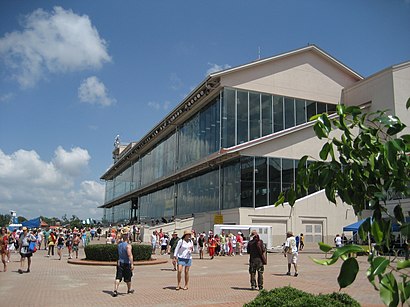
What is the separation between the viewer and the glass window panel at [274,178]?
37.1 metres

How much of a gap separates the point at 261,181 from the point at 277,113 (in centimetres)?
837

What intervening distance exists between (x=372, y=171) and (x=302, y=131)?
118 ft

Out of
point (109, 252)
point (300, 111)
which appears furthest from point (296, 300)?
point (300, 111)

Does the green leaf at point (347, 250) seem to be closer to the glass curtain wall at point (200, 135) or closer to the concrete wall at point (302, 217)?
the concrete wall at point (302, 217)

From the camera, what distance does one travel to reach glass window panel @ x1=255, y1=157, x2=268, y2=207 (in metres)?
36.5

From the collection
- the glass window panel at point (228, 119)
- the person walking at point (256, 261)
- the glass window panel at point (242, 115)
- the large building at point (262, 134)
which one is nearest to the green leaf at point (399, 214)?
the person walking at point (256, 261)

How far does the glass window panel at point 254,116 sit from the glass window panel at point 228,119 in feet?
6.30

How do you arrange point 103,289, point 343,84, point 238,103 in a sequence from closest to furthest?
point 103,289 → point 238,103 → point 343,84

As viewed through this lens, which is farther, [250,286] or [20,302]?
[250,286]

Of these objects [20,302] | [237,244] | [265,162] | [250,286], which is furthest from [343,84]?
[20,302]

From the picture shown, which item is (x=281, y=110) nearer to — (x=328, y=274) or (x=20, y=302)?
(x=328, y=274)

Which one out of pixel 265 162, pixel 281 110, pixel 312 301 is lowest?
pixel 312 301

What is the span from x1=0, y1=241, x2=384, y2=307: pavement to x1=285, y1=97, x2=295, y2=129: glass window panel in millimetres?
24911

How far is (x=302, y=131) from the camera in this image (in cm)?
3831
